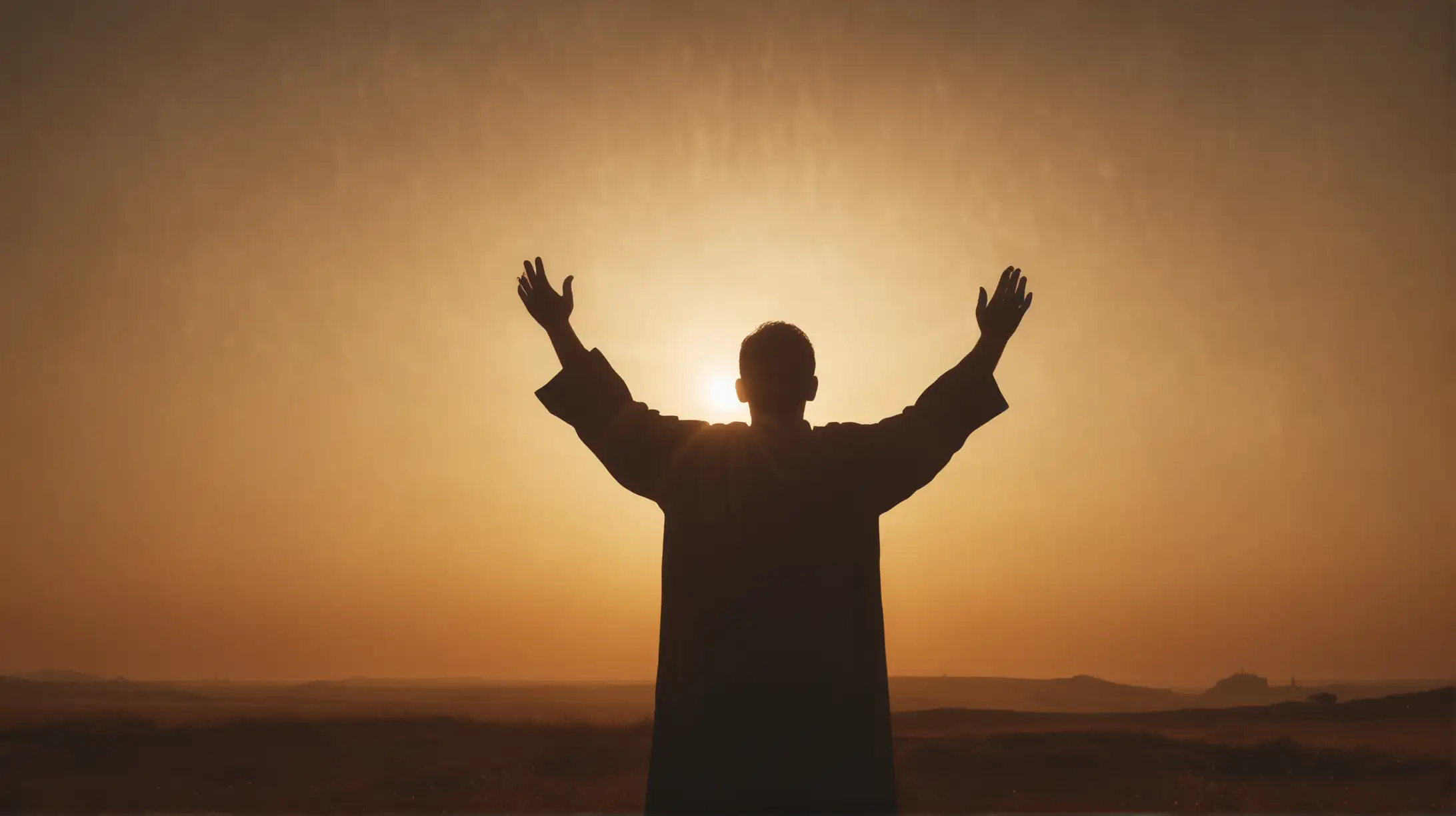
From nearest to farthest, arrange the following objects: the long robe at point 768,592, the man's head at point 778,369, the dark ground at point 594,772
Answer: the long robe at point 768,592, the man's head at point 778,369, the dark ground at point 594,772

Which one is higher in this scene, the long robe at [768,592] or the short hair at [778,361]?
the short hair at [778,361]

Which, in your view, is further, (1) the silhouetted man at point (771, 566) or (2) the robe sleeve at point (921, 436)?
(2) the robe sleeve at point (921, 436)

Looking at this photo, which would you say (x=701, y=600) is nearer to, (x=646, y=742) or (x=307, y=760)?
(x=646, y=742)

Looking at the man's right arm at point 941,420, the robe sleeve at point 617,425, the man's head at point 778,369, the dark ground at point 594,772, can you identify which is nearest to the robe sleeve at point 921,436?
the man's right arm at point 941,420

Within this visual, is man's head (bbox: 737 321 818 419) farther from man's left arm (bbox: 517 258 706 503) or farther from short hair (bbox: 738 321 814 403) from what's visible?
man's left arm (bbox: 517 258 706 503)

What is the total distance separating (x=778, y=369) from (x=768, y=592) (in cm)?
68

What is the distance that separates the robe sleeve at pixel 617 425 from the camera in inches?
123

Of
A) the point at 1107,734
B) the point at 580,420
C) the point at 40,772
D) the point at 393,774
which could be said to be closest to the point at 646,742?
the point at 393,774

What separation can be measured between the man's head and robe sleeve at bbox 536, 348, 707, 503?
210 mm

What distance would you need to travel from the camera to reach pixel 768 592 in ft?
9.57

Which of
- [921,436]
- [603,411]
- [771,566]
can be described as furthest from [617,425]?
[921,436]

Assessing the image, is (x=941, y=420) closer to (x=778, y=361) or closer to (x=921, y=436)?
(x=921, y=436)

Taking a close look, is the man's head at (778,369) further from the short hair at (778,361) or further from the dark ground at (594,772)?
the dark ground at (594,772)

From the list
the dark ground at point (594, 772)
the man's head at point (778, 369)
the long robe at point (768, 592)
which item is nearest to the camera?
the long robe at point (768, 592)
